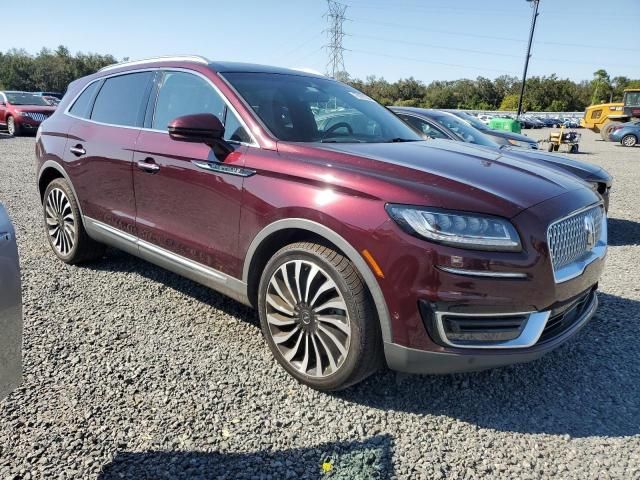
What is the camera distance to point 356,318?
2439 millimetres

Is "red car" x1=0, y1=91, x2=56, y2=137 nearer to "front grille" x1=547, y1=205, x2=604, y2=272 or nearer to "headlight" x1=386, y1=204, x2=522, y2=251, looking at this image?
"headlight" x1=386, y1=204, x2=522, y2=251

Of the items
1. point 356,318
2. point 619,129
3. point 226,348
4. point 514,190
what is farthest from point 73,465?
point 619,129

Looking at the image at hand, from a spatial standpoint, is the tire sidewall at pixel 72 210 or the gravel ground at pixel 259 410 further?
the tire sidewall at pixel 72 210

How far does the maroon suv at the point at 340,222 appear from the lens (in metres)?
2.26

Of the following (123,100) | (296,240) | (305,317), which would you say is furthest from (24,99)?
(305,317)

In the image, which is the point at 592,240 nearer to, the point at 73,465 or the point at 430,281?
the point at 430,281

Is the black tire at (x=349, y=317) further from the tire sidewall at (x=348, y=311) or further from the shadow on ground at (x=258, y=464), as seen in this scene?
→ the shadow on ground at (x=258, y=464)

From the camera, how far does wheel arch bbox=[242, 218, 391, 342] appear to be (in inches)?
93.4

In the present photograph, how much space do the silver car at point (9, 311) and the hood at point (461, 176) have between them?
154cm

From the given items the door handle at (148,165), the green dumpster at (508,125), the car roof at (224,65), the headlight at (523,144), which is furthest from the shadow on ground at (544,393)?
the green dumpster at (508,125)

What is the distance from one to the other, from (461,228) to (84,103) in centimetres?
374

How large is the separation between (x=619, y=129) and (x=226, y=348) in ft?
93.2

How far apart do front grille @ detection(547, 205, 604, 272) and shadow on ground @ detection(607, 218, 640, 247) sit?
145 inches

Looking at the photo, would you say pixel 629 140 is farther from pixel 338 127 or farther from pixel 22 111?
pixel 22 111
